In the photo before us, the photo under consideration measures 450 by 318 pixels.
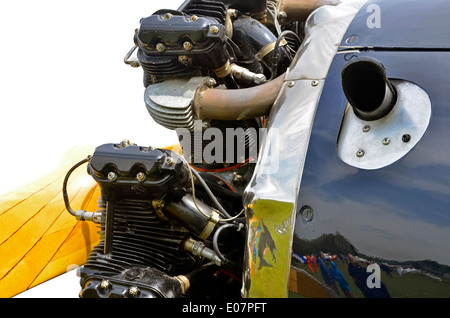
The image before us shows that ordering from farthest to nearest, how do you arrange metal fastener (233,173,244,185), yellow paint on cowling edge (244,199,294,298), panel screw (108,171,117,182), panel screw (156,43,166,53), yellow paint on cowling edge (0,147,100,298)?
yellow paint on cowling edge (0,147,100,298), metal fastener (233,173,244,185), panel screw (156,43,166,53), panel screw (108,171,117,182), yellow paint on cowling edge (244,199,294,298)

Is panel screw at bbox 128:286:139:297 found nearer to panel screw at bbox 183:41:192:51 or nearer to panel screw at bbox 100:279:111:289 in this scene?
panel screw at bbox 100:279:111:289

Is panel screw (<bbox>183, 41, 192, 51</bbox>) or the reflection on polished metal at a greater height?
panel screw (<bbox>183, 41, 192, 51</bbox>)

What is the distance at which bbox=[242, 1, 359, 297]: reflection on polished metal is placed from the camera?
5.21 feet

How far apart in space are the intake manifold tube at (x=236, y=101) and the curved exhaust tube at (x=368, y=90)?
416 millimetres

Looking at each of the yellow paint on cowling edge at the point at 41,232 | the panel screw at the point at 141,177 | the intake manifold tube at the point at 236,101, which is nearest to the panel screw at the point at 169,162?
the panel screw at the point at 141,177

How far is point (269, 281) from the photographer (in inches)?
63.6

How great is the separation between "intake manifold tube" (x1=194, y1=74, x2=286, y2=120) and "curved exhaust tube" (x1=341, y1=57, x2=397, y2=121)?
416mm

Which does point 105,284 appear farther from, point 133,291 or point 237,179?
point 237,179

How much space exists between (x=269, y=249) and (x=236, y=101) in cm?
60

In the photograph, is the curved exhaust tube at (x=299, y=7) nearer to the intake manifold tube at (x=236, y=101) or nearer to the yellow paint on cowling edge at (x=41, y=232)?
the intake manifold tube at (x=236, y=101)

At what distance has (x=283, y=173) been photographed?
162 centimetres

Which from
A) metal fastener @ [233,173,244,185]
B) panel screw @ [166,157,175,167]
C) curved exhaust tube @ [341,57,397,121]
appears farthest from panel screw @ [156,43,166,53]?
curved exhaust tube @ [341,57,397,121]

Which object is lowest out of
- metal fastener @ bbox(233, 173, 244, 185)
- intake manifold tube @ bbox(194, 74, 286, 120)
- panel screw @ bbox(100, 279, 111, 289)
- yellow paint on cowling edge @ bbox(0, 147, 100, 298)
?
yellow paint on cowling edge @ bbox(0, 147, 100, 298)

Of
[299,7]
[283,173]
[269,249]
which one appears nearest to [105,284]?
[269,249]
